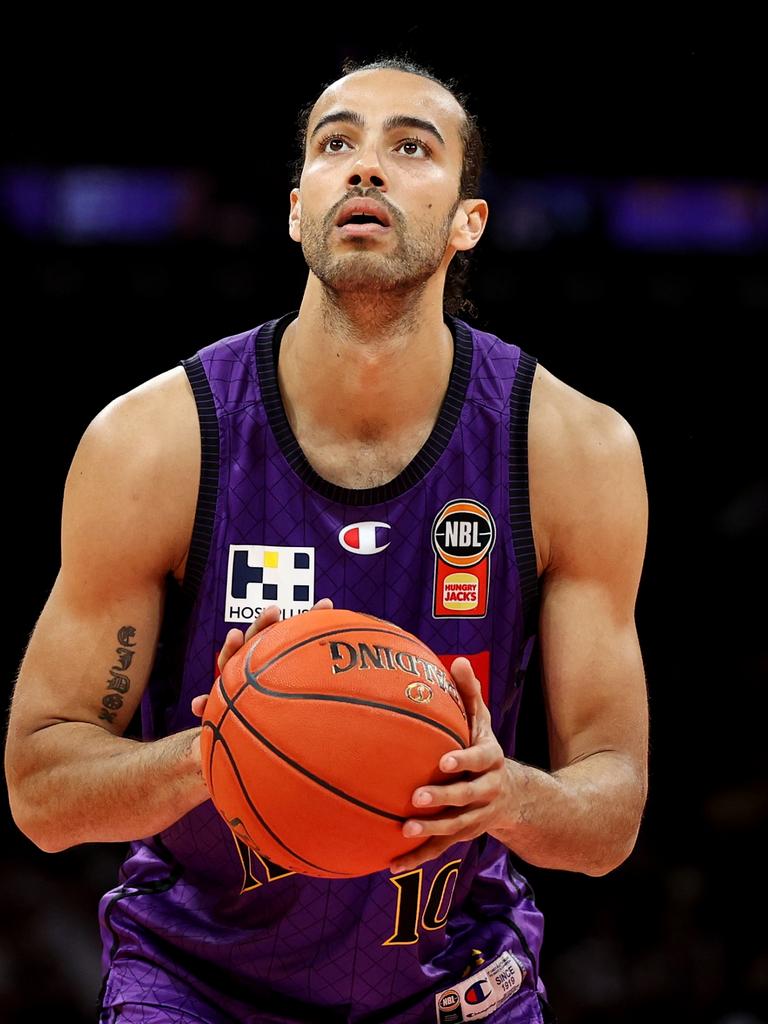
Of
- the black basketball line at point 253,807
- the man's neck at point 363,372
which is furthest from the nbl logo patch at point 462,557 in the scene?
the black basketball line at point 253,807

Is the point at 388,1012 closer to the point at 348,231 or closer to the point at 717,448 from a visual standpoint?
the point at 348,231

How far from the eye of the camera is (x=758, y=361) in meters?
9.04

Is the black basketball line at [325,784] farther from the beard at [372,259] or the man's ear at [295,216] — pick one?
the man's ear at [295,216]

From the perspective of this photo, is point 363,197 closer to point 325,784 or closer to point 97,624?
point 97,624

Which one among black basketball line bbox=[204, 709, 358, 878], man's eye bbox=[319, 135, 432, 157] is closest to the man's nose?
man's eye bbox=[319, 135, 432, 157]

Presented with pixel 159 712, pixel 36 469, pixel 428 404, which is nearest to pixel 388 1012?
pixel 159 712

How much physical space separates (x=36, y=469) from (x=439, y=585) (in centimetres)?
577

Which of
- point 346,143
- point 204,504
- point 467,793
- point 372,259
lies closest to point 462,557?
point 204,504

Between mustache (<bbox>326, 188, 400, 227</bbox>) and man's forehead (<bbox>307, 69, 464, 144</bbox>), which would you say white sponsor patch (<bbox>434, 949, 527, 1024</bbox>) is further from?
man's forehead (<bbox>307, 69, 464, 144</bbox>)

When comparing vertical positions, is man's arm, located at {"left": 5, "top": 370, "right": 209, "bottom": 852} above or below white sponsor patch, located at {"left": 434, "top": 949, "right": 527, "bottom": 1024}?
above

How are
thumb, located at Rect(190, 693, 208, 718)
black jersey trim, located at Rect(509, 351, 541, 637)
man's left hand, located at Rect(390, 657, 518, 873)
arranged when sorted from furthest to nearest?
black jersey trim, located at Rect(509, 351, 541, 637) → thumb, located at Rect(190, 693, 208, 718) → man's left hand, located at Rect(390, 657, 518, 873)

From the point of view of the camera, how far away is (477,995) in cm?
327

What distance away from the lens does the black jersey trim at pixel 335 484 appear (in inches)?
129

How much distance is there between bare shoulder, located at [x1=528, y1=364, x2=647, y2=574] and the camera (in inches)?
131
